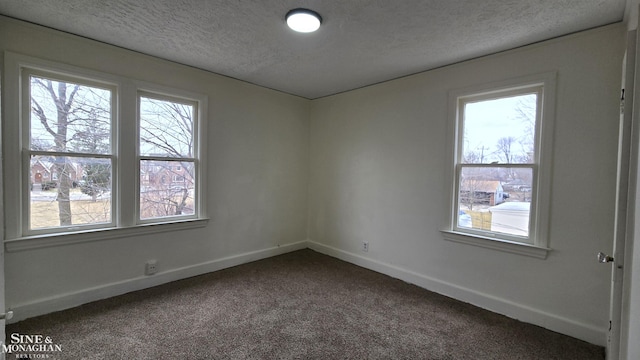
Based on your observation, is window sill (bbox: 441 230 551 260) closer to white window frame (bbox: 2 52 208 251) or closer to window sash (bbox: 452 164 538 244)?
window sash (bbox: 452 164 538 244)

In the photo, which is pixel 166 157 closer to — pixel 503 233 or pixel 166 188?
pixel 166 188

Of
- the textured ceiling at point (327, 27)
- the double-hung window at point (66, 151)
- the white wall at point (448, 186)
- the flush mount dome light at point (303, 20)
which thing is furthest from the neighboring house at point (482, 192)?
the double-hung window at point (66, 151)

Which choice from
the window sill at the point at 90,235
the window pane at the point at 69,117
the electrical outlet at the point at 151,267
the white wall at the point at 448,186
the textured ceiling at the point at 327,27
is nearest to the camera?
the textured ceiling at the point at 327,27

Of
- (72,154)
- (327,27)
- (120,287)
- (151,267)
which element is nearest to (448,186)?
(327,27)

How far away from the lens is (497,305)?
2.72 metres

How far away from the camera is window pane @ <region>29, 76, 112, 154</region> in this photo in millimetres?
2514

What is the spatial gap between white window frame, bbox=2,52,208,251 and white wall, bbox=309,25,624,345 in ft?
6.06

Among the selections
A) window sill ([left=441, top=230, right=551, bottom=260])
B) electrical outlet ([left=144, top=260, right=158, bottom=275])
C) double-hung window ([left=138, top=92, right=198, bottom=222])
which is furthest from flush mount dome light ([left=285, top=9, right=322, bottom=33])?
electrical outlet ([left=144, top=260, right=158, bottom=275])

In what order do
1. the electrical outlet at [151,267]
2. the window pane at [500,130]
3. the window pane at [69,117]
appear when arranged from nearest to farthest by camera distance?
the window pane at [69,117]
the window pane at [500,130]
the electrical outlet at [151,267]

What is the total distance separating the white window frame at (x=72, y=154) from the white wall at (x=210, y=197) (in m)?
0.07

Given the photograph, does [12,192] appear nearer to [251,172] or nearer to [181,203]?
[181,203]

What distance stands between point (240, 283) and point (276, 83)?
2.47 meters

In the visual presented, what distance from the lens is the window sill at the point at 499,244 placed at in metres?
2.51

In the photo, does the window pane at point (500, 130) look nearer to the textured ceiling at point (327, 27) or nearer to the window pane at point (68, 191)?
the textured ceiling at point (327, 27)
